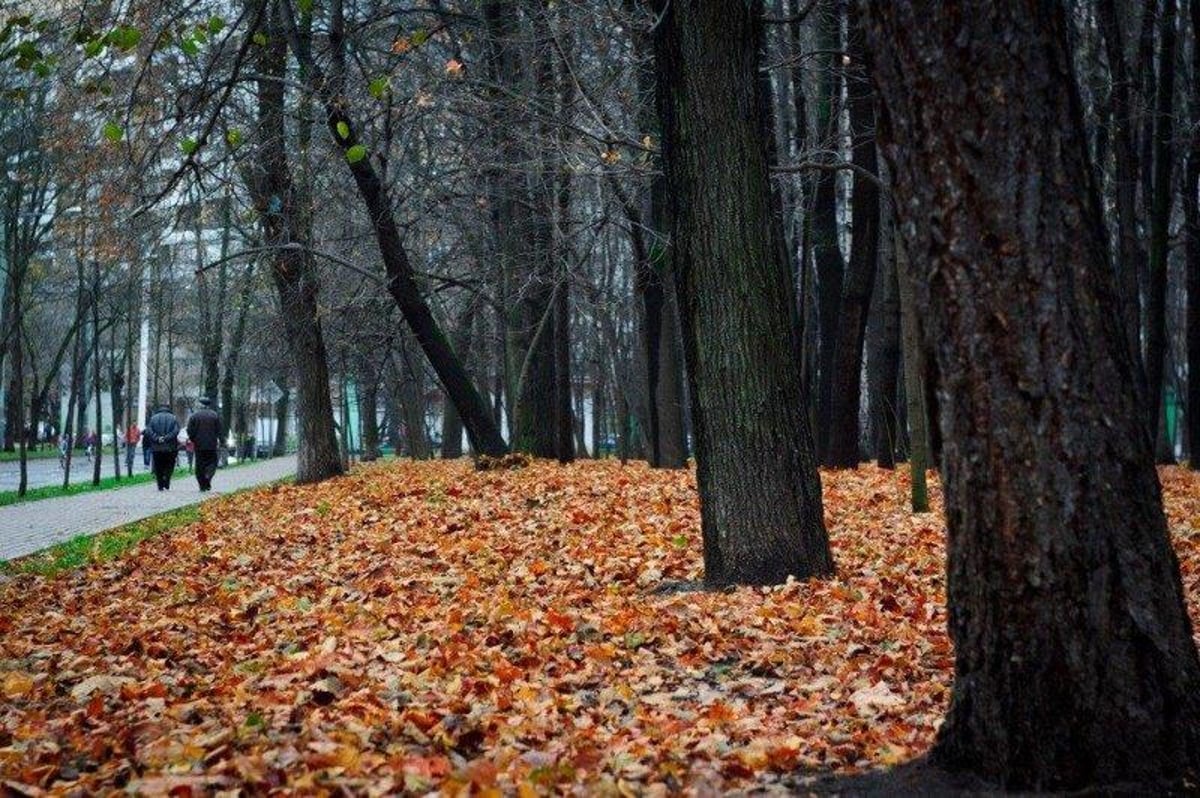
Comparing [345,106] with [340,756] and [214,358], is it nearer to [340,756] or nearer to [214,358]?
[340,756]

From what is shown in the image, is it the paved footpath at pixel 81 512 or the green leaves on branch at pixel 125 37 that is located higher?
the green leaves on branch at pixel 125 37

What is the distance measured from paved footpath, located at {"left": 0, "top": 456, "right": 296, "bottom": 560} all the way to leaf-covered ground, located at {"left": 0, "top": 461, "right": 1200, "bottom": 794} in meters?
4.70

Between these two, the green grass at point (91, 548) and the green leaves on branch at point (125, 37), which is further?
the green grass at point (91, 548)

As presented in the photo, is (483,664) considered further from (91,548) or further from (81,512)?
(81,512)

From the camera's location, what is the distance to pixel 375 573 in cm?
984

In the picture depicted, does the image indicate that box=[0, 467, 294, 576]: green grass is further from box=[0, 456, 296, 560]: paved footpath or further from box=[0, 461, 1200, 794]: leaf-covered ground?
box=[0, 461, 1200, 794]: leaf-covered ground

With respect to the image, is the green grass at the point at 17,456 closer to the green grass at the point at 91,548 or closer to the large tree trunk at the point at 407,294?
the green grass at the point at 91,548

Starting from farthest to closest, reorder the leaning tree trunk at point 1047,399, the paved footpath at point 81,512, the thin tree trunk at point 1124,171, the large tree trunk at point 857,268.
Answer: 1. the thin tree trunk at point 1124,171
2. the large tree trunk at point 857,268
3. the paved footpath at point 81,512
4. the leaning tree trunk at point 1047,399

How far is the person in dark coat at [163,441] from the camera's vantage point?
80.0 ft

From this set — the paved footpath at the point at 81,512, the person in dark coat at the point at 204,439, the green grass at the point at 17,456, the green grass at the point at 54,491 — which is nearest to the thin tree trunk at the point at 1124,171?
the paved footpath at the point at 81,512

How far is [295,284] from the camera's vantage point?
20312 millimetres

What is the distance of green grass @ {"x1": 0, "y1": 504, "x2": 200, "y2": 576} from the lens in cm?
1275

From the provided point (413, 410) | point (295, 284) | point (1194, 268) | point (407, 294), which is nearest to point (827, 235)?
point (1194, 268)

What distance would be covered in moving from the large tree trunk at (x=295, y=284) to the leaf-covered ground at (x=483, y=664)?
7.88 meters
